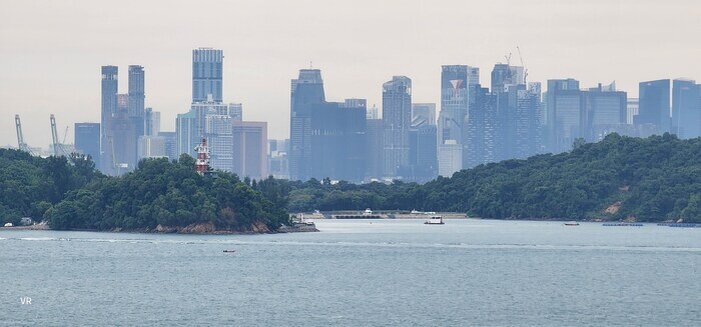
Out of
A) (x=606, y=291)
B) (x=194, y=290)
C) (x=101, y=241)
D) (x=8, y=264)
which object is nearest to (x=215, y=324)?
(x=194, y=290)

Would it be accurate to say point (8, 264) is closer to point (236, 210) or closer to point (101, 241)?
point (101, 241)

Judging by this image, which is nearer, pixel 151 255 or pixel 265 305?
pixel 265 305

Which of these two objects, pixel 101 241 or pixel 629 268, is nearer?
pixel 629 268

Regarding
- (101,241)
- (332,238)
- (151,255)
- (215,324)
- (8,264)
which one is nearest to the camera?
(215,324)

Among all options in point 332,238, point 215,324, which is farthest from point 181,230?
point 215,324

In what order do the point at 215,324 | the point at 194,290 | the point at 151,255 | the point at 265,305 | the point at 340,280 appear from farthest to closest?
the point at 151,255 < the point at 340,280 < the point at 194,290 < the point at 265,305 < the point at 215,324

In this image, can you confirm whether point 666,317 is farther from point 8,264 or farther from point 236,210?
point 236,210
